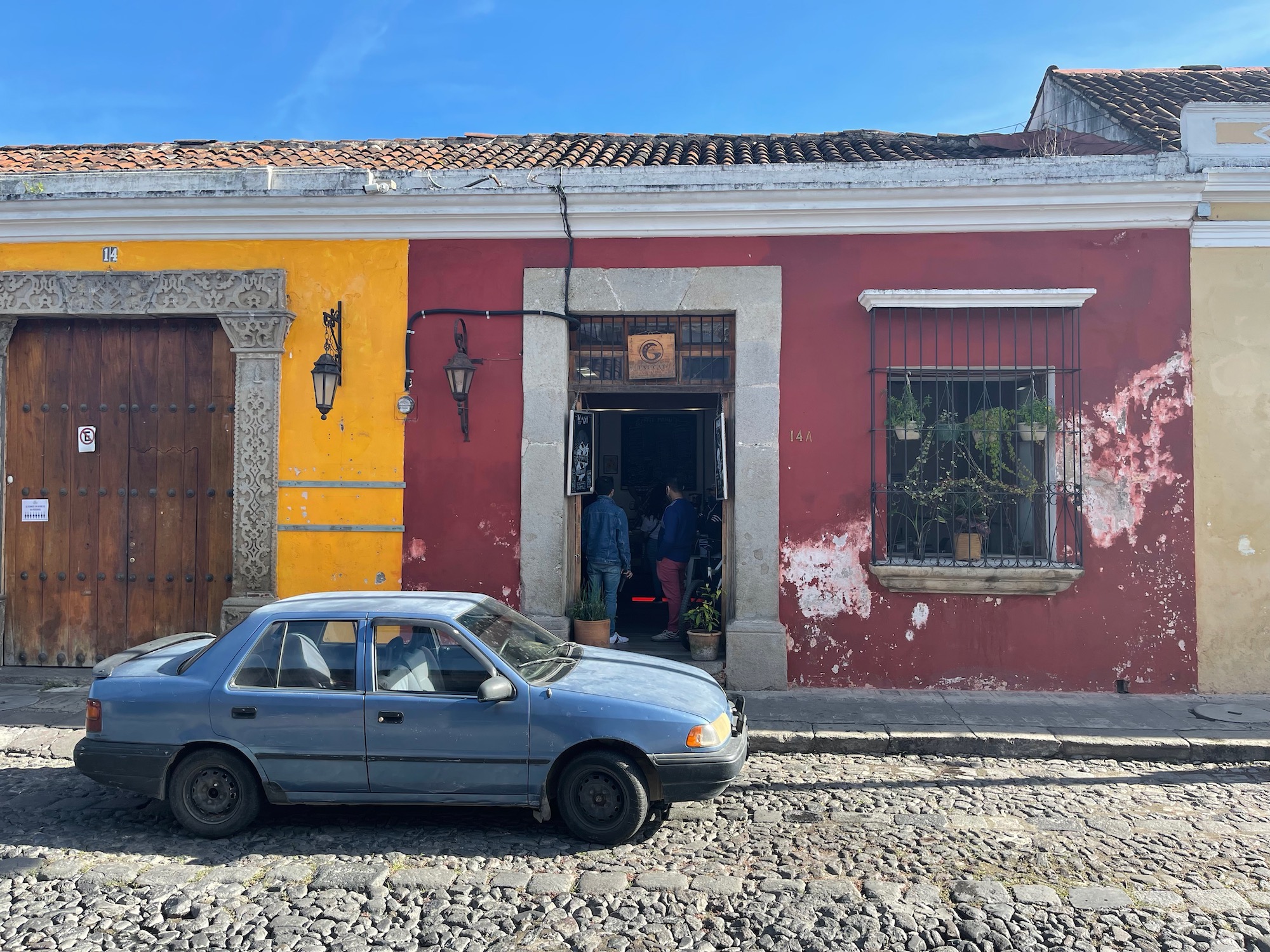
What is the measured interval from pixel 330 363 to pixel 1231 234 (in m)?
8.11

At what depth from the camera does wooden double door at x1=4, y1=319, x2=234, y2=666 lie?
8.66 metres

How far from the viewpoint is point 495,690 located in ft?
15.4

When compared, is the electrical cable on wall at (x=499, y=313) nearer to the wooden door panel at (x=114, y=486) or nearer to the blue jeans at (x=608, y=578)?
the blue jeans at (x=608, y=578)

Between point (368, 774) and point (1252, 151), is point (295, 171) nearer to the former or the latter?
point (368, 774)

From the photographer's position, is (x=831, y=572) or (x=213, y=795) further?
(x=831, y=572)

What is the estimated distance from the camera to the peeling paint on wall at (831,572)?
26.2 ft

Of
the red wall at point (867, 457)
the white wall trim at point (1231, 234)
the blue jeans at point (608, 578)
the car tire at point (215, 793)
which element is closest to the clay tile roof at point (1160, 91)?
the white wall trim at point (1231, 234)

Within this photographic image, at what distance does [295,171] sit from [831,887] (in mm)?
7567

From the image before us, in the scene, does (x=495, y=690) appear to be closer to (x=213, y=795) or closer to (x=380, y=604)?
(x=380, y=604)

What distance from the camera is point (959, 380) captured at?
26.7ft

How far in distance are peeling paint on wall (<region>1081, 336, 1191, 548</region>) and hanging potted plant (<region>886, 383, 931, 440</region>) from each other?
4.85 feet

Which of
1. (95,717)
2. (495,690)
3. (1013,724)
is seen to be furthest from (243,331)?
(1013,724)

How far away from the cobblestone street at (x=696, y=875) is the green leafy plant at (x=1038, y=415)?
10.7 ft

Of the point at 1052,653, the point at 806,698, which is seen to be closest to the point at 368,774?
the point at 806,698
